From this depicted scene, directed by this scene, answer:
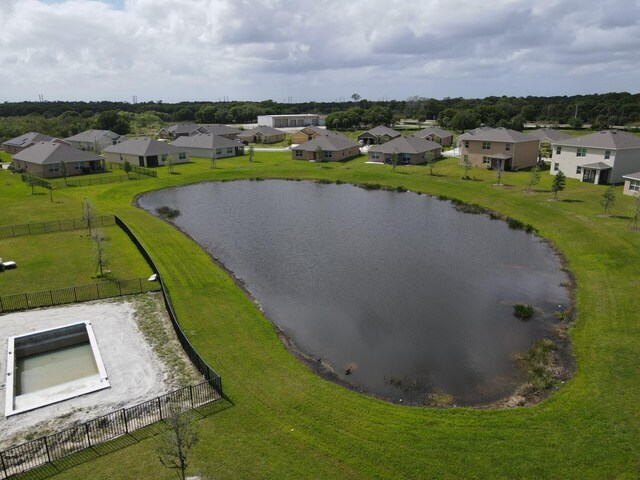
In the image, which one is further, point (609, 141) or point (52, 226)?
point (609, 141)

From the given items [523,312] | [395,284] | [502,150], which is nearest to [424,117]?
[502,150]

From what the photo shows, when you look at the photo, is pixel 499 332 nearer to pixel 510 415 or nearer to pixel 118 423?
pixel 510 415

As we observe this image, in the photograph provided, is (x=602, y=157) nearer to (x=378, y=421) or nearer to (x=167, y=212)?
(x=167, y=212)

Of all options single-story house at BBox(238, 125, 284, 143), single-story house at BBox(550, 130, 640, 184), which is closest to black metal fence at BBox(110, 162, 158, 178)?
single-story house at BBox(238, 125, 284, 143)

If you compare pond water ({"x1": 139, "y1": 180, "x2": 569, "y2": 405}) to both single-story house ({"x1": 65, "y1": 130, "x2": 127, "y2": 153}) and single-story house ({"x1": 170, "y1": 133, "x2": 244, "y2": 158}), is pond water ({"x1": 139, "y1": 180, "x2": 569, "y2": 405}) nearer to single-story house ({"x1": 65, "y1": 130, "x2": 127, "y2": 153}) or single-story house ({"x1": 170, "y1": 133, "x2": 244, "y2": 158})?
single-story house ({"x1": 170, "y1": 133, "x2": 244, "y2": 158})

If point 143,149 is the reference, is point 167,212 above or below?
below

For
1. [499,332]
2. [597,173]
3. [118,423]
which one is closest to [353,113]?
[597,173]
